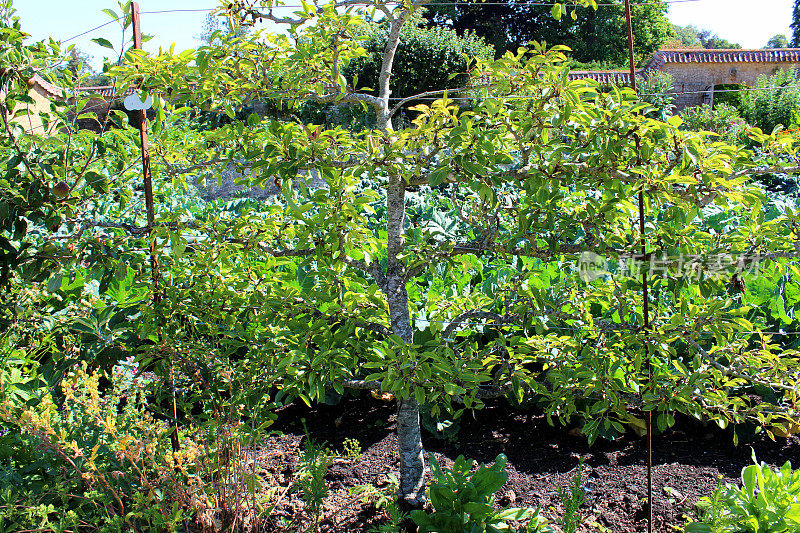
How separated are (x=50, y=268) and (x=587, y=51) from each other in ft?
115

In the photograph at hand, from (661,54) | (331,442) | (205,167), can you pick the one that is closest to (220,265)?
(205,167)

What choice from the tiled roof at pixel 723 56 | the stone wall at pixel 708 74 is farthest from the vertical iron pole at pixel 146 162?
the tiled roof at pixel 723 56

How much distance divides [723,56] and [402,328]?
25952mm

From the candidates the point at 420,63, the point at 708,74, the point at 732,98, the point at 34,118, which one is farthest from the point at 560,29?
the point at 34,118

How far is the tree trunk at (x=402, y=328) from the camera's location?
6.90 feet

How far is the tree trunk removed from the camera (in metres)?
2.10

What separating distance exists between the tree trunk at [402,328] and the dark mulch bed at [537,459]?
0.17m

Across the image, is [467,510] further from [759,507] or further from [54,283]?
[54,283]

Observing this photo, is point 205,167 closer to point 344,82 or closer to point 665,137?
point 344,82

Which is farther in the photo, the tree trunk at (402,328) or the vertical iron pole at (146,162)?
the vertical iron pole at (146,162)

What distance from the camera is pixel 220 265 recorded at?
222 centimetres

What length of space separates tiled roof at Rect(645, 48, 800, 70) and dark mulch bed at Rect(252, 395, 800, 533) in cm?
2266

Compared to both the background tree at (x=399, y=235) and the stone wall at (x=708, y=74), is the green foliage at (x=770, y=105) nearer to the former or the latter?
the stone wall at (x=708, y=74)

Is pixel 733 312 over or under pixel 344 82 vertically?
under
